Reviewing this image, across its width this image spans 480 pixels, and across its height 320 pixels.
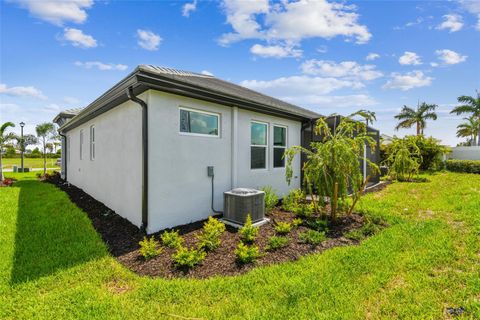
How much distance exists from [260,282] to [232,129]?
13.6 feet

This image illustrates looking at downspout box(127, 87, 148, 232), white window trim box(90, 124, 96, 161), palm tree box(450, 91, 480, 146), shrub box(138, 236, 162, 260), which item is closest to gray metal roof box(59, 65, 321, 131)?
downspout box(127, 87, 148, 232)

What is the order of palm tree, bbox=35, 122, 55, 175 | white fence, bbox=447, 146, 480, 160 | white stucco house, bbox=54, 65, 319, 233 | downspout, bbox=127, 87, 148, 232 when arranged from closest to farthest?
downspout, bbox=127, 87, 148, 232, white stucco house, bbox=54, 65, 319, 233, palm tree, bbox=35, 122, 55, 175, white fence, bbox=447, 146, 480, 160

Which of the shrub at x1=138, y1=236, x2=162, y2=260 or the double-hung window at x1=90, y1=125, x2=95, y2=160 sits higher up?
the double-hung window at x1=90, y1=125, x2=95, y2=160

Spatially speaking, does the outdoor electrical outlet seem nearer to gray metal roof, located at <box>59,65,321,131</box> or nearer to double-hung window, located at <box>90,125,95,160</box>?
gray metal roof, located at <box>59,65,321,131</box>

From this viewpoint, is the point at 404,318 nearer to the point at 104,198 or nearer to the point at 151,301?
the point at 151,301

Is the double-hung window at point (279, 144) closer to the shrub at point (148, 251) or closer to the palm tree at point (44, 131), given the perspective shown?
the shrub at point (148, 251)

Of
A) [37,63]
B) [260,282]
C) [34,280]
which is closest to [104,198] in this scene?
[34,280]

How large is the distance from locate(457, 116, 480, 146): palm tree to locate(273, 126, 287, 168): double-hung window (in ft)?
101

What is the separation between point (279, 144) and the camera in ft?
26.7

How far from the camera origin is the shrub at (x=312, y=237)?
439 cm

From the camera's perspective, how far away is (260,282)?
307cm

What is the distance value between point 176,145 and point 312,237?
3.49 metres

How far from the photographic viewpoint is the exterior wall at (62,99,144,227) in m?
5.16

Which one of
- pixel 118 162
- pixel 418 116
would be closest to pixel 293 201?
pixel 118 162
